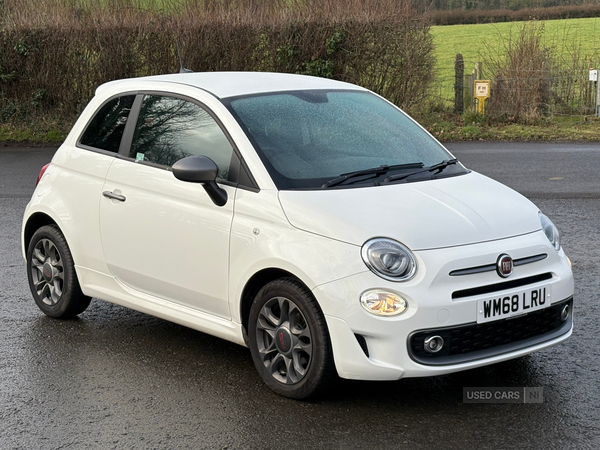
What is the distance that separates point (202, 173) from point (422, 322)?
4.93 ft

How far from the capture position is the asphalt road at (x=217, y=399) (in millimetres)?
4270

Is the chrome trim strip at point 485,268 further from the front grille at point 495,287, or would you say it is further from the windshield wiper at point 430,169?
the windshield wiper at point 430,169

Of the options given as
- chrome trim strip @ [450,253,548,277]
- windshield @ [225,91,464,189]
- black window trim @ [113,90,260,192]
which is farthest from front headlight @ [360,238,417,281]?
black window trim @ [113,90,260,192]

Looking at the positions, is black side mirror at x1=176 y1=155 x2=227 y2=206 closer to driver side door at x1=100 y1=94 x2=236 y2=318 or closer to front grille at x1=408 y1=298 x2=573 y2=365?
driver side door at x1=100 y1=94 x2=236 y2=318

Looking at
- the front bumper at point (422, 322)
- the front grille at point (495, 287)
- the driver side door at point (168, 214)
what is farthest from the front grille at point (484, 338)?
the driver side door at point (168, 214)

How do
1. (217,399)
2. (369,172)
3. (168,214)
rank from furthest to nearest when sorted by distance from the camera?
(168,214) < (369,172) < (217,399)

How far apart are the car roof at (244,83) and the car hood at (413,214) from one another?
1.04 m

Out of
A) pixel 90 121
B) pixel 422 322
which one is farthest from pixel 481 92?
pixel 422 322

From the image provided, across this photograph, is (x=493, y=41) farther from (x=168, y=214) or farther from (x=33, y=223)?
(x=168, y=214)

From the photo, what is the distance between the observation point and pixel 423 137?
19.3 ft

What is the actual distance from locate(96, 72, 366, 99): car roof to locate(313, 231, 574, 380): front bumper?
1.69m

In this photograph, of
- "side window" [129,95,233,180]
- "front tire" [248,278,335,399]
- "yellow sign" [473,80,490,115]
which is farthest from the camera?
"yellow sign" [473,80,490,115]

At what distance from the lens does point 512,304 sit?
4.46m

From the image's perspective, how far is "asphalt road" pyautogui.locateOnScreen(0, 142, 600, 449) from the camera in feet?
14.0
